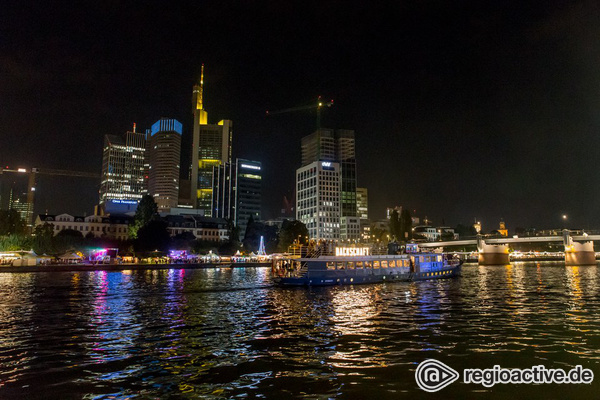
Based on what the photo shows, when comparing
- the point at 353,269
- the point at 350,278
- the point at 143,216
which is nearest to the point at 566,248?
the point at 353,269

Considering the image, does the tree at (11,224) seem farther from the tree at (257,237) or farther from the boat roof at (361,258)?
the boat roof at (361,258)

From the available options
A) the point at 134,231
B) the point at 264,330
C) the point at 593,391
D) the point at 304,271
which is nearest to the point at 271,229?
the point at 134,231

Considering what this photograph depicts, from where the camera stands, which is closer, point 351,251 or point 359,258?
point 359,258

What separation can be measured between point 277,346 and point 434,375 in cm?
765

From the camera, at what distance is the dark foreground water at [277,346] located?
1306 centimetres

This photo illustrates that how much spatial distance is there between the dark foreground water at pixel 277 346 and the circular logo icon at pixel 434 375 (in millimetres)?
349

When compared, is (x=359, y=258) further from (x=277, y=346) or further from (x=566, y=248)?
(x=566, y=248)

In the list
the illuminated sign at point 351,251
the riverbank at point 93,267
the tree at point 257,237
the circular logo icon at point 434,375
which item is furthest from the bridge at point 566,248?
the circular logo icon at point 434,375

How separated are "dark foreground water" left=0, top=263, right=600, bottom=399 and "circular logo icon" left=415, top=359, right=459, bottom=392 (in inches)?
13.7

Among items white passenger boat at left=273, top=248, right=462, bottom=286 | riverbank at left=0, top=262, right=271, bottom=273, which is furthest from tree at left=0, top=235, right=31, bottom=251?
white passenger boat at left=273, top=248, right=462, bottom=286

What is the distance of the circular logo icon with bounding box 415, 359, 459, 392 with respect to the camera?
44.3 feet

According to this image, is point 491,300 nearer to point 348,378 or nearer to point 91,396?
point 348,378

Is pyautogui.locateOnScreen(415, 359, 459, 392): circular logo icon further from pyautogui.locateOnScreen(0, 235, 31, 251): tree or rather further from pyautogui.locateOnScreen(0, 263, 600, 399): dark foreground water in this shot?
pyautogui.locateOnScreen(0, 235, 31, 251): tree

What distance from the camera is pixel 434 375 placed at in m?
14.6
